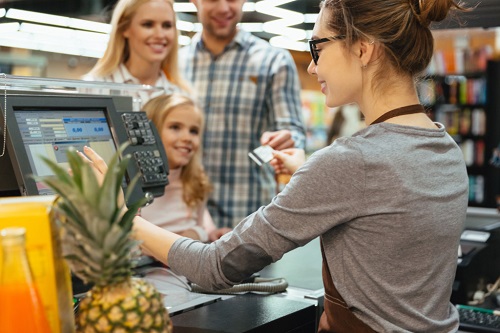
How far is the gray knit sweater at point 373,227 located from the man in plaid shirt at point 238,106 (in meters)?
1.77

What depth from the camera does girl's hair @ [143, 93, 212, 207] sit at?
2.63 m

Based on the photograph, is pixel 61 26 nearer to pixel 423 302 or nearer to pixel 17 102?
pixel 17 102

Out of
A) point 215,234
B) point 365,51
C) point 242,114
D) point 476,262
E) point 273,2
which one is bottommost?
point 476,262

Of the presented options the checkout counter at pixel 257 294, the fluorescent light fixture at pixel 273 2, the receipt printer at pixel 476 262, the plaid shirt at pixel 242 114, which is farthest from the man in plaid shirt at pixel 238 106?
the fluorescent light fixture at pixel 273 2

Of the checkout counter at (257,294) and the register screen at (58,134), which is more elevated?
the register screen at (58,134)

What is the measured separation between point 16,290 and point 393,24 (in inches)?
36.3

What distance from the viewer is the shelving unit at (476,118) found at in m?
7.51

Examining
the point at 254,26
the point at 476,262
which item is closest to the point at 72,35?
the point at 476,262

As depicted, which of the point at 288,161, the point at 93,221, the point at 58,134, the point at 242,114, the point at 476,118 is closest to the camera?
the point at 93,221

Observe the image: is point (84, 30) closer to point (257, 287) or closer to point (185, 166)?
point (185, 166)

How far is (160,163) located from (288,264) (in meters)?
0.61

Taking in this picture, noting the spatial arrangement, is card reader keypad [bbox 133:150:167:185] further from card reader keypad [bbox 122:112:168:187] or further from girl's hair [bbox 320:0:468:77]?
girl's hair [bbox 320:0:468:77]

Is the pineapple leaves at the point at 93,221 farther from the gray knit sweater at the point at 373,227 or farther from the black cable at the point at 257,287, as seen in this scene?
the black cable at the point at 257,287

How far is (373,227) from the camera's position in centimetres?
131
